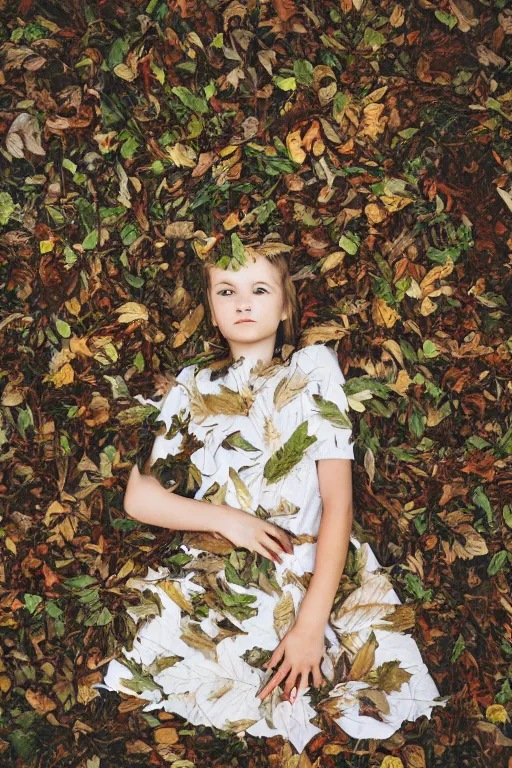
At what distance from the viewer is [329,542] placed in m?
1.40

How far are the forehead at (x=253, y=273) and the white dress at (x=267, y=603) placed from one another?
6.8 inches

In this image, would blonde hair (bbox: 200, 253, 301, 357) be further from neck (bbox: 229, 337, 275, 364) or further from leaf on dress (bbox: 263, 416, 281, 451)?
leaf on dress (bbox: 263, 416, 281, 451)

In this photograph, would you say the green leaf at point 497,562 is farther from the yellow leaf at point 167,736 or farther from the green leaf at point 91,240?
the green leaf at point 91,240

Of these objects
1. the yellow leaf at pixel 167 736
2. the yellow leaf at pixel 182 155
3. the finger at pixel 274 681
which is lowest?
the yellow leaf at pixel 167 736

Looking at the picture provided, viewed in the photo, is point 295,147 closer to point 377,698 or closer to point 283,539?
point 283,539

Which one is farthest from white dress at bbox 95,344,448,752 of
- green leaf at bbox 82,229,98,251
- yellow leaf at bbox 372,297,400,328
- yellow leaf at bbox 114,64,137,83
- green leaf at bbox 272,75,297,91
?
yellow leaf at bbox 114,64,137,83

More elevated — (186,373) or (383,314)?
(383,314)

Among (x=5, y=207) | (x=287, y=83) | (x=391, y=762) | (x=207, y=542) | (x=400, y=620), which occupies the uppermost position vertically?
(x=287, y=83)

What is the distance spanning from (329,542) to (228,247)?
1.96ft

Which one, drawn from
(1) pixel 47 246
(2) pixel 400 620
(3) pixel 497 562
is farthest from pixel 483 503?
(1) pixel 47 246

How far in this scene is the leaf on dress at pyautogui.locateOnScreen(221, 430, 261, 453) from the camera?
142 cm

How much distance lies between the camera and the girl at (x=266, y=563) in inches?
54.8

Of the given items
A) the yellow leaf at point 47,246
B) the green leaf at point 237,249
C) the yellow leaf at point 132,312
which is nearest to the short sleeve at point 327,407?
the green leaf at point 237,249

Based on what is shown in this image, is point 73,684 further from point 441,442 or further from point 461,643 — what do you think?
point 441,442
